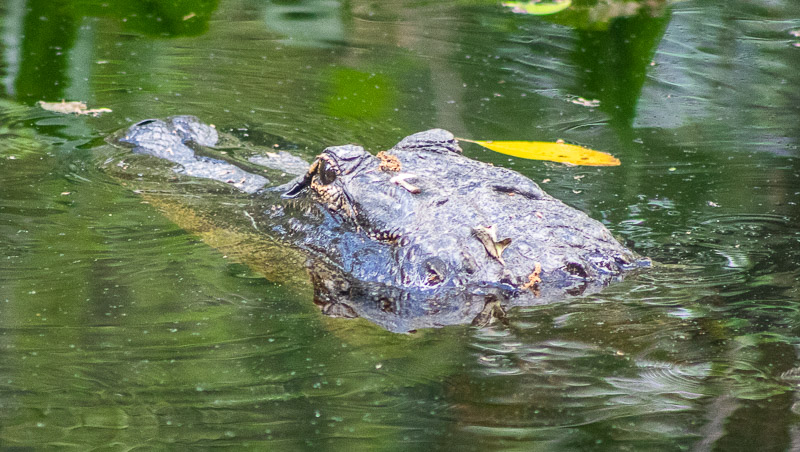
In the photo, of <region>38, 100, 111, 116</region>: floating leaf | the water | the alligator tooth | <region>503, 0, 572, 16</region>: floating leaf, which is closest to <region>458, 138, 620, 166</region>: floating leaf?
the water

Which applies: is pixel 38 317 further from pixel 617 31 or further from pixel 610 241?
pixel 617 31

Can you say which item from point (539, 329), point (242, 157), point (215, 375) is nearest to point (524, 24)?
point (242, 157)

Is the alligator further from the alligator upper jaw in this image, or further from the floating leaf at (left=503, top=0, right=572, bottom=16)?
the floating leaf at (left=503, top=0, right=572, bottom=16)

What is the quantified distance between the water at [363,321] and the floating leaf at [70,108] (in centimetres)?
9

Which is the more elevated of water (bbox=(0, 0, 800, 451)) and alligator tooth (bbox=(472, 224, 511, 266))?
alligator tooth (bbox=(472, 224, 511, 266))

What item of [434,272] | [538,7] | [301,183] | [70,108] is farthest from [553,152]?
[538,7]

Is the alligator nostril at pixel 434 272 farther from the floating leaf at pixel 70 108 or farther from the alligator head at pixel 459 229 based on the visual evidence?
the floating leaf at pixel 70 108

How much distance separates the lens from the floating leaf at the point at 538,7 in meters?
8.40

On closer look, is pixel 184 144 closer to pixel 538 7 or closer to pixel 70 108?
pixel 70 108

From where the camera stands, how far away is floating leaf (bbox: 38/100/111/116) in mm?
5828

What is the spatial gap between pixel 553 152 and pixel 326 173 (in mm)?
2053

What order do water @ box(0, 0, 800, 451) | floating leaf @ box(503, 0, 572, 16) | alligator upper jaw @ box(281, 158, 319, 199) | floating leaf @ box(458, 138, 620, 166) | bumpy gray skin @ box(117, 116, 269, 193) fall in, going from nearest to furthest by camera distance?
water @ box(0, 0, 800, 451) < alligator upper jaw @ box(281, 158, 319, 199) < bumpy gray skin @ box(117, 116, 269, 193) < floating leaf @ box(458, 138, 620, 166) < floating leaf @ box(503, 0, 572, 16)

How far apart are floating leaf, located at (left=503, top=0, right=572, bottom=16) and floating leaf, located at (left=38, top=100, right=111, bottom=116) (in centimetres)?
427

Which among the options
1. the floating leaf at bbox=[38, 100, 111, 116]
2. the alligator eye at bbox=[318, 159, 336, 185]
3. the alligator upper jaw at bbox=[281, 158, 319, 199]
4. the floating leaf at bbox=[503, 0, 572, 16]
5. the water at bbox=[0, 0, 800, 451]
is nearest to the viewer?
the water at bbox=[0, 0, 800, 451]
